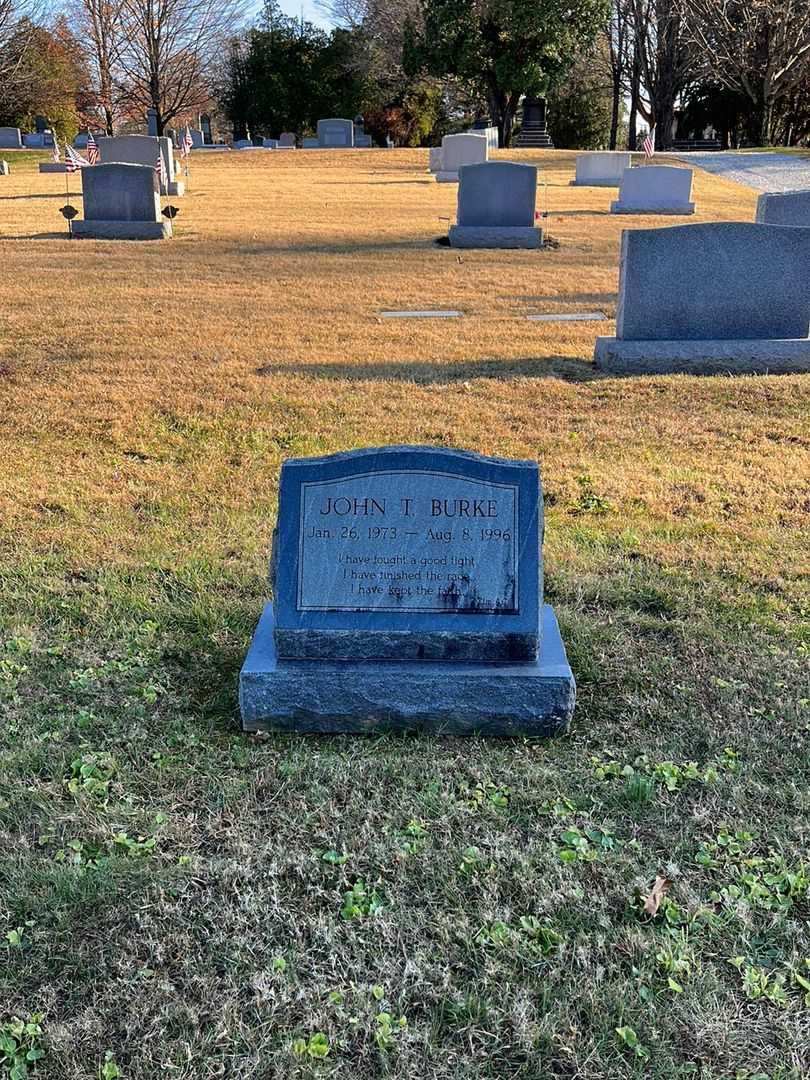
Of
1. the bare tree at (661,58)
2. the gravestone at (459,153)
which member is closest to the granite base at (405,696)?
the gravestone at (459,153)

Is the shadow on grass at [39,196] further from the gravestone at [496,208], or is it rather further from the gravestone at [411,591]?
the gravestone at [411,591]

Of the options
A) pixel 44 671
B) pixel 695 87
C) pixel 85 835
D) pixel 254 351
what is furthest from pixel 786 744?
pixel 695 87

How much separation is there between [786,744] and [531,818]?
3.20 feet

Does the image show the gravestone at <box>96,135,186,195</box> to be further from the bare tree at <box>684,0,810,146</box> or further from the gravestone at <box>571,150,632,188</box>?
the bare tree at <box>684,0,810,146</box>

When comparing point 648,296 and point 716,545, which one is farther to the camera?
point 648,296

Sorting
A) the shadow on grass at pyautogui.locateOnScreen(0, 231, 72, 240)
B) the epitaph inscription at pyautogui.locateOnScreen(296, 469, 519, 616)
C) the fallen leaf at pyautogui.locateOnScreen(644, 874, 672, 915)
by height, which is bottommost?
the fallen leaf at pyautogui.locateOnScreen(644, 874, 672, 915)

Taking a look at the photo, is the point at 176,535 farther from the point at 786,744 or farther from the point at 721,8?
the point at 721,8

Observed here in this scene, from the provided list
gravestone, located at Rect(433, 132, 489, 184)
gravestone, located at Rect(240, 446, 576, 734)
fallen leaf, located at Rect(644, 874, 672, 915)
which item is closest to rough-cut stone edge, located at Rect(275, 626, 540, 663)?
gravestone, located at Rect(240, 446, 576, 734)

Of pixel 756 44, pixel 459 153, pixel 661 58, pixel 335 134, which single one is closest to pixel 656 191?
pixel 459 153

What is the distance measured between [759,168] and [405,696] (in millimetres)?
34018

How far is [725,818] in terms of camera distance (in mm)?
2854

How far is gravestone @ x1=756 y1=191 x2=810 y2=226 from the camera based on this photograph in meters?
10.3

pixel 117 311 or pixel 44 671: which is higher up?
pixel 117 311

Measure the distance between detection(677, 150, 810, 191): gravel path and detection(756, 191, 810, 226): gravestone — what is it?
59.5ft
